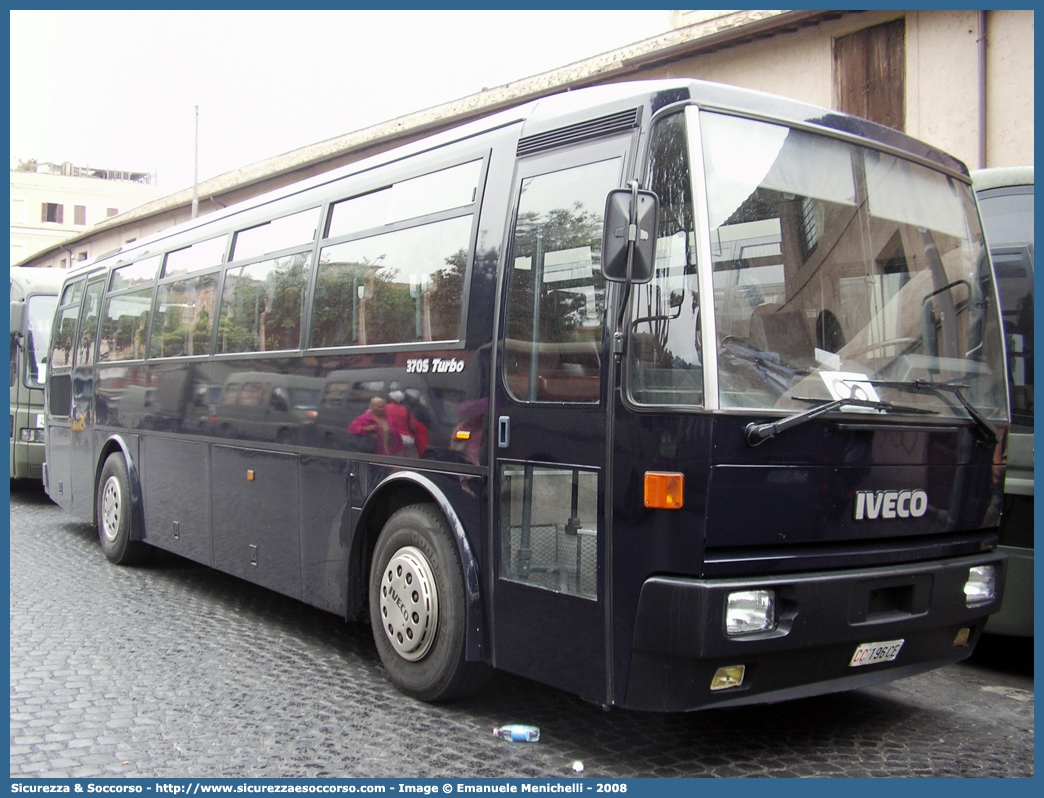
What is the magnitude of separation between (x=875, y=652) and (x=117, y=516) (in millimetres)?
7589

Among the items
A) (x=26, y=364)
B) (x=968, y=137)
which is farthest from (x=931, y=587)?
(x=26, y=364)

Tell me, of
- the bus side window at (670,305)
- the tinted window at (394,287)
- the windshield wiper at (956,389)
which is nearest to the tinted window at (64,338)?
the tinted window at (394,287)

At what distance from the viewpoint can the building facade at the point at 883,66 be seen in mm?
12922

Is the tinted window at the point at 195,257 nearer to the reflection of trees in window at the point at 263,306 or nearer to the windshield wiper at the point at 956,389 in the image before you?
the reflection of trees in window at the point at 263,306

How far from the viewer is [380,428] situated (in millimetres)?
5840

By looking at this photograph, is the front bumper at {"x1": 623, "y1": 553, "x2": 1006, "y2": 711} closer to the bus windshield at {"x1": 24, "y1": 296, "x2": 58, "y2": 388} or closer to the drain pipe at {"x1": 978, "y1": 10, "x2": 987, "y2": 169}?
the drain pipe at {"x1": 978, "y1": 10, "x2": 987, "y2": 169}

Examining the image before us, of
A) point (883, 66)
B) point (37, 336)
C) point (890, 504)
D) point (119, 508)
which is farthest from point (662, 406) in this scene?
→ point (37, 336)

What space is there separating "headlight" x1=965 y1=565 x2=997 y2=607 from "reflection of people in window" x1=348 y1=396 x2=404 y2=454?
3.00m

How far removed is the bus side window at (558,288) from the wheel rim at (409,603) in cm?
117

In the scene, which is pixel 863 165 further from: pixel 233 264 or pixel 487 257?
pixel 233 264

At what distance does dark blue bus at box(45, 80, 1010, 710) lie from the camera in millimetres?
4078

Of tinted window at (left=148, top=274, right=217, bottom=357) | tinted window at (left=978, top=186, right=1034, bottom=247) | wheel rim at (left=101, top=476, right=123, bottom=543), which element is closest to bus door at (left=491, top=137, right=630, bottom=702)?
tinted window at (left=978, top=186, right=1034, bottom=247)

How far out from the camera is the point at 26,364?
49.3ft

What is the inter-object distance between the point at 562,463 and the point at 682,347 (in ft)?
2.65
